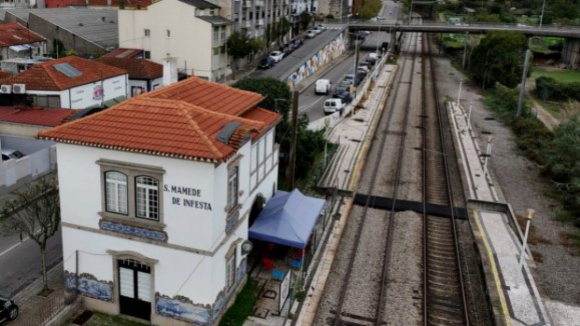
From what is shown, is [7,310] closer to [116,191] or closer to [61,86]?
[116,191]

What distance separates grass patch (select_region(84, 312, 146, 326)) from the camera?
59.2 feet

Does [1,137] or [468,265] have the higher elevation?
[1,137]

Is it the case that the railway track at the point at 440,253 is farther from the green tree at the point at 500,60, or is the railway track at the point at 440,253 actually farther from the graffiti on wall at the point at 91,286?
the green tree at the point at 500,60

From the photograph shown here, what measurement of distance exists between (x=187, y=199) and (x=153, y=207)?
1.28m

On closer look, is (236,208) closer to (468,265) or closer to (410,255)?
(410,255)

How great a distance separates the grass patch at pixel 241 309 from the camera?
18.4 meters

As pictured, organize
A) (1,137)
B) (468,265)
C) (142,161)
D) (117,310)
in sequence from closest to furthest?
1. (142,161)
2. (117,310)
3. (468,265)
4. (1,137)

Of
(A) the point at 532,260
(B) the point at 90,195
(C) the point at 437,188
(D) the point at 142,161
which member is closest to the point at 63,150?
(B) the point at 90,195

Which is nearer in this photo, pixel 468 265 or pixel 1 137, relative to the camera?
pixel 468 265

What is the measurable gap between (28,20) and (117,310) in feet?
196

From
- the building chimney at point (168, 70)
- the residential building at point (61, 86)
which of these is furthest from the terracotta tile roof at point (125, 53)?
the building chimney at point (168, 70)

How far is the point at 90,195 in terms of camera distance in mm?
17641

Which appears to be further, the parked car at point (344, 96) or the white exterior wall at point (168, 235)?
the parked car at point (344, 96)

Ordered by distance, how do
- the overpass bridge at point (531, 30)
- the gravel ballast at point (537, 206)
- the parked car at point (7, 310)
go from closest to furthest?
the parked car at point (7, 310), the gravel ballast at point (537, 206), the overpass bridge at point (531, 30)
